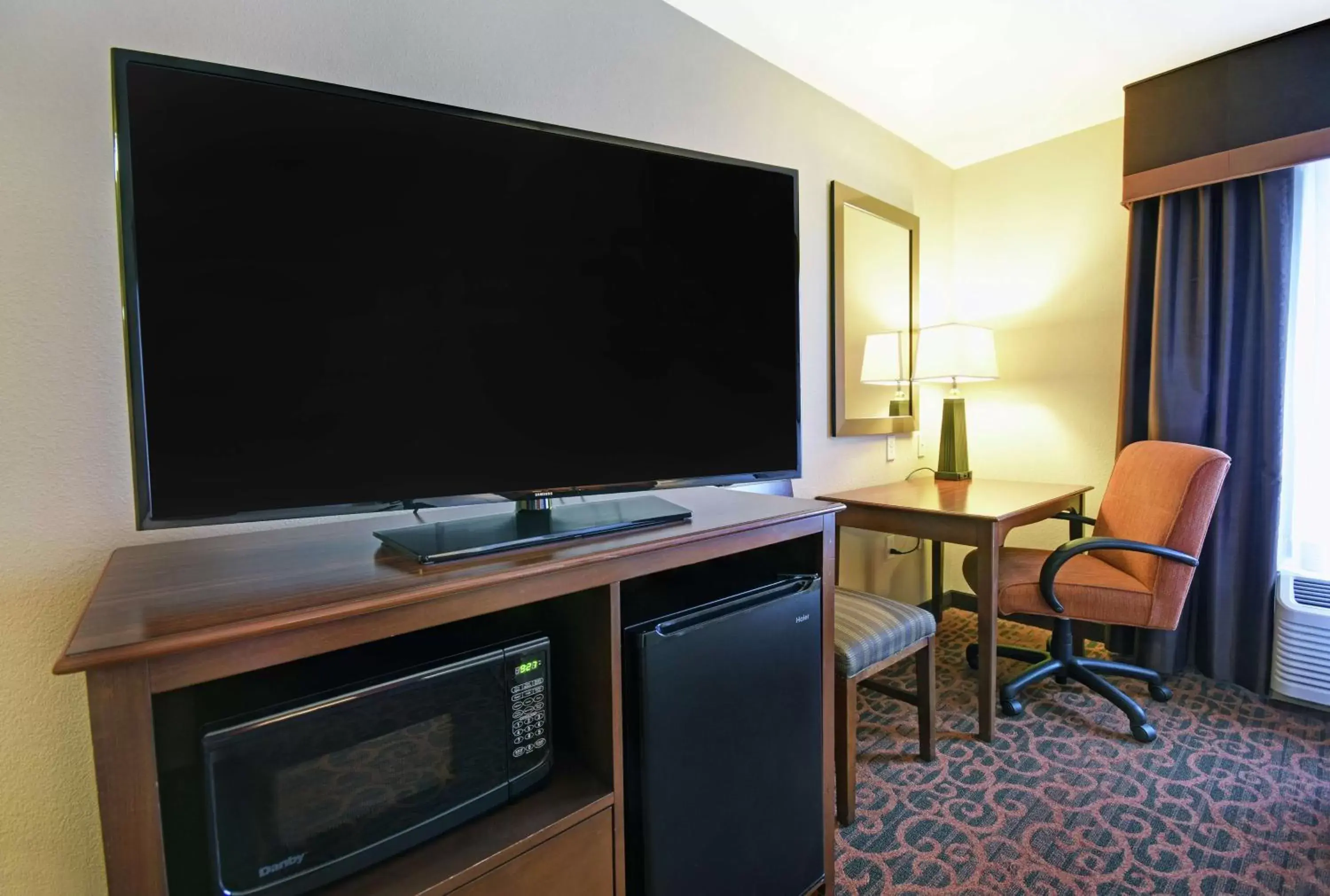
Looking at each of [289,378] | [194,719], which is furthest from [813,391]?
[194,719]

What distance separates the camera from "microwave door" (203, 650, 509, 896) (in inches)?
28.2

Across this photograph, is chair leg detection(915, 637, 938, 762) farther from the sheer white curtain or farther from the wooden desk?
the sheer white curtain

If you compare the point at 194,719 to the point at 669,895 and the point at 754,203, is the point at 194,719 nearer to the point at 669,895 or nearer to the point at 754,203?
the point at 669,895

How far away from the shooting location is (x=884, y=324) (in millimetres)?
2674

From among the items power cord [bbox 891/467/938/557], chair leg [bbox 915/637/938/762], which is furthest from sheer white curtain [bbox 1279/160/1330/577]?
chair leg [bbox 915/637/938/762]

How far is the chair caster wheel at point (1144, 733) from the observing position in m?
1.92

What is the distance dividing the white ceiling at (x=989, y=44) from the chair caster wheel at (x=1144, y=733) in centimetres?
229

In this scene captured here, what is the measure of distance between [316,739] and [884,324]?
2547 mm

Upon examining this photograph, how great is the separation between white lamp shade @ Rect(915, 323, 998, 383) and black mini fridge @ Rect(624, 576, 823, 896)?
5.23 feet

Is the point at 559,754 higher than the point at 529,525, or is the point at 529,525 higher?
the point at 529,525

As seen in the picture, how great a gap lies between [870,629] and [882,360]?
126 centimetres

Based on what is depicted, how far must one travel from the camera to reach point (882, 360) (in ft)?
8.23

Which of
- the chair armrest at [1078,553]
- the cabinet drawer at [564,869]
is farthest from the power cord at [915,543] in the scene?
the cabinet drawer at [564,869]

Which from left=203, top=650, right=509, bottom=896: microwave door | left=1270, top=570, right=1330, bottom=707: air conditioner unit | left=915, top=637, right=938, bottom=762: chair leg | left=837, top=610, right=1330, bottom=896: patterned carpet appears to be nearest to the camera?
left=203, top=650, right=509, bottom=896: microwave door
